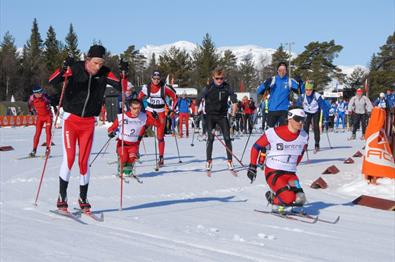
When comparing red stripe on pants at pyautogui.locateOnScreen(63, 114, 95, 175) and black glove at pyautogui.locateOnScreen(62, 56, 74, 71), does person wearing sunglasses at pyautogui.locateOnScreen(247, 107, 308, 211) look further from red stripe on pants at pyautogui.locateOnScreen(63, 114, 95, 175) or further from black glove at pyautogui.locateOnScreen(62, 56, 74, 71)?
black glove at pyautogui.locateOnScreen(62, 56, 74, 71)

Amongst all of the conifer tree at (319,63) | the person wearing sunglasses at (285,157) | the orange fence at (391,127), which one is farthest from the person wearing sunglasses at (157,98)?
the conifer tree at (319,63)

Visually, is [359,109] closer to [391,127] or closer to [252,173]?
[391,127]

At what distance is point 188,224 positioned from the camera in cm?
620

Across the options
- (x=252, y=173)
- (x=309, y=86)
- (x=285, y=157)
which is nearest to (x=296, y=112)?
(x=285, y=157)

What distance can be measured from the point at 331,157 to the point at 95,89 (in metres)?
9.43

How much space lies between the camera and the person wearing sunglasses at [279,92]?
36.9 feet

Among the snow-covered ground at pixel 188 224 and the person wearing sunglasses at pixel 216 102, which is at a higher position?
the person wearing sunglasses at pixel 216 102

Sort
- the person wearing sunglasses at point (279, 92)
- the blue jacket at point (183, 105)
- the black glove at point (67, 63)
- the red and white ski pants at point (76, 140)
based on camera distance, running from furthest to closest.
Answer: the blue jacket at point (183, 105), the person wearing sunglasses at point (279, 92), the red and white ski pants at point (76, 140), the black glove at point (67, 63)

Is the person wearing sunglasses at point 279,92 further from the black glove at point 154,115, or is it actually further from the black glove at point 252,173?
the black glove at point 252,173

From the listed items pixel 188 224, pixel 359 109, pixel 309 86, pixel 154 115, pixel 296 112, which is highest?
pixel 309 86

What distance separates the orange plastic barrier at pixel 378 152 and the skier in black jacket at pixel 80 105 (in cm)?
572

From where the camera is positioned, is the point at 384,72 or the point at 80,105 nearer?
the point at 80,105

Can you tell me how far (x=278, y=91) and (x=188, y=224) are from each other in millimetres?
5758

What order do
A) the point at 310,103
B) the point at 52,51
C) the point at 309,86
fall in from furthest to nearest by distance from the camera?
the point at 52,51
the point at 310,103
the point at 309,86
